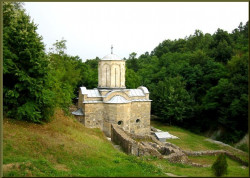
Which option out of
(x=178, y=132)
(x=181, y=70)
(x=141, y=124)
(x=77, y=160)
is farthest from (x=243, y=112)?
(x=77, y=160)

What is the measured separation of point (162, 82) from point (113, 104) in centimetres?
1167

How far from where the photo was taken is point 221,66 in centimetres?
2823

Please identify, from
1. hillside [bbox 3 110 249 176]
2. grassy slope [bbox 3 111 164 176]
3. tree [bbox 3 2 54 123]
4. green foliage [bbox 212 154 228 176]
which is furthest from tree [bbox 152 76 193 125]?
green foliage [bbox 212 154 228 176]

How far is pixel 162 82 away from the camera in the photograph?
30.0 meters

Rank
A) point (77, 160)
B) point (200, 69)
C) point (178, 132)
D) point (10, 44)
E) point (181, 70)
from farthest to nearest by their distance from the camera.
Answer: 1. point (181, 70)
2. point (200, 69)
3. point (178, 132)
4. point (10, 44)
5. point (77, 160)

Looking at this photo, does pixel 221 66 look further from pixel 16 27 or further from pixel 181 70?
pixel 16 27

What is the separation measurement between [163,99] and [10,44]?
20430mm

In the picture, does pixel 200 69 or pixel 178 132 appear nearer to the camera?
pixel 178 132

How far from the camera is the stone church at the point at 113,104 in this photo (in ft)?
66.7

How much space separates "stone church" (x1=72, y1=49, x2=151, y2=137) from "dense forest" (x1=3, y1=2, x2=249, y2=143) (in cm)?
191

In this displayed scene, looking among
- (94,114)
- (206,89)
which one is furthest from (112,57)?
(206,89)

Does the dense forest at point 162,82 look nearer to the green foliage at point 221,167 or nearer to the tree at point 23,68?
the tree at point 23,68

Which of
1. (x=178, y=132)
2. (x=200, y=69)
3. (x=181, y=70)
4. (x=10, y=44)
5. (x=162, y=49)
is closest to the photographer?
(x=10, y=44)

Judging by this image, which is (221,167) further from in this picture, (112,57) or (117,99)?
(112,57)
